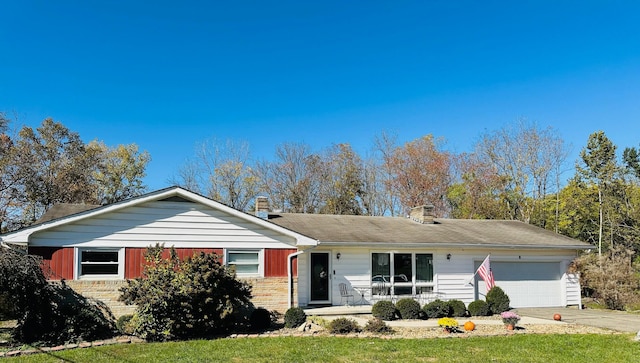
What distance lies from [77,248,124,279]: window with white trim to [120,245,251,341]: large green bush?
1.58m

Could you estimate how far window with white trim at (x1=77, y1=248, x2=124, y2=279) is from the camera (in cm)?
1388

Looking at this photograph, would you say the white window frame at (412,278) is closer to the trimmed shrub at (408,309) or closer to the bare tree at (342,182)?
the trimmed shrub at (408,309)

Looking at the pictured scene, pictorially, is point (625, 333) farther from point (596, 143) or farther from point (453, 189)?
point (596, 143)

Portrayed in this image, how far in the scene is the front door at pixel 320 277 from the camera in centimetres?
1744

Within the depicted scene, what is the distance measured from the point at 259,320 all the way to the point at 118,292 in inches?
157

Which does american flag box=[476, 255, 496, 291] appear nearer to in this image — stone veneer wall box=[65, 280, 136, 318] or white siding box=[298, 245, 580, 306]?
white siding box=[298, 245, 580, 306]

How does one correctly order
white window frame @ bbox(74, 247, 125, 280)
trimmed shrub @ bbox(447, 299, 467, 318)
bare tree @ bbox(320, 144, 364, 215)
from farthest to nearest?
1. bare tree @ bbox(320, 144, 364, 215)
2. trimmed shrub @ bbox(447, 299, 467, 318)
3. white window frame @ bbox(74, 247, 125, 280)

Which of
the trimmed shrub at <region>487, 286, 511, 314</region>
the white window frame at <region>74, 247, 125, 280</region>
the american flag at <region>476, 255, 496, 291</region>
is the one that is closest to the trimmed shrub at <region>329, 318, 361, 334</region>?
Answer: the white window frame at <region>74, 247, 125, 280</region>

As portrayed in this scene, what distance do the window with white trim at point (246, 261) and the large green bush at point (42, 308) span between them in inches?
151

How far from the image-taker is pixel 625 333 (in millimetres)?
13211

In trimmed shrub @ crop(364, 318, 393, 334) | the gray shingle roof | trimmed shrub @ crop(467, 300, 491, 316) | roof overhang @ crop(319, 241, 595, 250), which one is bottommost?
trimmed shrub @ crop(467, 300, 491, 316)

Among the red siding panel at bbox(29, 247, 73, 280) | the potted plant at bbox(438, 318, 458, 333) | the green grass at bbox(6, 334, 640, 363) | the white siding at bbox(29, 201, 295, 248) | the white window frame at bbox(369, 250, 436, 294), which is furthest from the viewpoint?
the white window frame at bbox(369, 250, 436, 294)

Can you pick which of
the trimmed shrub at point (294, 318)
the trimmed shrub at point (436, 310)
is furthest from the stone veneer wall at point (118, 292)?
the trimmed shrub at point (436, 310)

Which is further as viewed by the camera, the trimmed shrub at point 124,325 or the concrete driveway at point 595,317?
the concrete driveway at point 595,317
